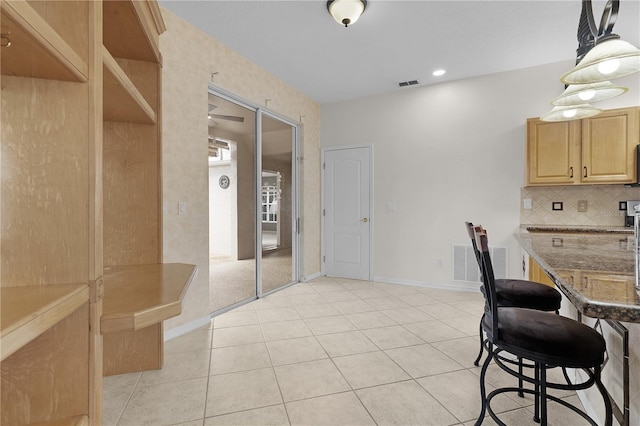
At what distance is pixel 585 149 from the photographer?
11.3 ft

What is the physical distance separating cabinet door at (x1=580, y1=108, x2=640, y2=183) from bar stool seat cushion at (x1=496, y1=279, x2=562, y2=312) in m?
2.43

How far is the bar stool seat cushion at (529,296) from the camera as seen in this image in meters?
1.86

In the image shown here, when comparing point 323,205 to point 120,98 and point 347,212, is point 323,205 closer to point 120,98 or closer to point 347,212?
point 347,212

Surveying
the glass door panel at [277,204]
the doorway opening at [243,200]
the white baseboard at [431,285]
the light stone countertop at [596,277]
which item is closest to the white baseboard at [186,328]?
the doorway opening at [243,200]

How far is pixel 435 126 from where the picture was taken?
4445 mm

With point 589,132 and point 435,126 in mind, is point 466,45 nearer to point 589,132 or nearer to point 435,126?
point 435,126

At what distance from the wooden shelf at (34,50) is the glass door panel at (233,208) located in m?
2.84

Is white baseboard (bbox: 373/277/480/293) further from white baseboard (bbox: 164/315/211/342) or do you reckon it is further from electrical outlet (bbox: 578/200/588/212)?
white baseboard (bbox: 164/315/211/342)

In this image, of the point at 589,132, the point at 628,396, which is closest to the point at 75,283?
the point at 628,396

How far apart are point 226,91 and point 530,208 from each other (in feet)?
13.4

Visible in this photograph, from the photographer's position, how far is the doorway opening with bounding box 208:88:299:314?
3.71m

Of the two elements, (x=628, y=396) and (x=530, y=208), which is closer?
(x=628, y=396)

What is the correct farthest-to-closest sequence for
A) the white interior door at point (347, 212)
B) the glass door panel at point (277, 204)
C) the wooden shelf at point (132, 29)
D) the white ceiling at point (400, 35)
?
the white interior door at point (347, 212)
the glass door panel at point (277, 204)
the white ceiling at point (400, 35)
the wooden shelf at point (132, 29)

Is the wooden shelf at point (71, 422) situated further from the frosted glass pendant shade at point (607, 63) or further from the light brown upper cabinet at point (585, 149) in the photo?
the light brown upper cabinet at point (585, 149)
